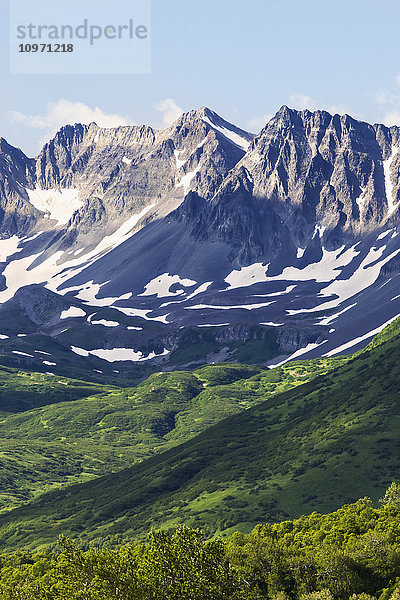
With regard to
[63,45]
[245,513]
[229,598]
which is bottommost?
[245,513]

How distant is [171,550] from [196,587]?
497 centimetres

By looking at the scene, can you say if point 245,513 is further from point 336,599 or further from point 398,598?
point 398,598

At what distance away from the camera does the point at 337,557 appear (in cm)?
9606

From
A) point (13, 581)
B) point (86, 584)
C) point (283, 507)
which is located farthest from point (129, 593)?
point (283, 507)

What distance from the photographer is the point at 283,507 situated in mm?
196500

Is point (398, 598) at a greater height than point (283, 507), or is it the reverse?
point (398, 598)

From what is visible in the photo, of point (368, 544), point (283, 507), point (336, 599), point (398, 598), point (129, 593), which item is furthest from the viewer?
point (283, 507)

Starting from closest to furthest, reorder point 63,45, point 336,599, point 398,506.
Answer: point 336,599
point 398,506
point 63,45

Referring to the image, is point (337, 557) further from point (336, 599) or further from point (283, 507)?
point (283, 507)

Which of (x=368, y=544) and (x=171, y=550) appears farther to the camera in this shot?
(x=368, y=544)

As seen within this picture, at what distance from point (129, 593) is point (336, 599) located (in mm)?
33637

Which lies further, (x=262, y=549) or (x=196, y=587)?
(x=262, y=549)

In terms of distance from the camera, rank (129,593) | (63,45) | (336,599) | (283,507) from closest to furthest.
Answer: (129,593) < (336,599) < (63,45) < (283,507)

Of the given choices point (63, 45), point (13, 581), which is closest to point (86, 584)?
point (13, 581)
